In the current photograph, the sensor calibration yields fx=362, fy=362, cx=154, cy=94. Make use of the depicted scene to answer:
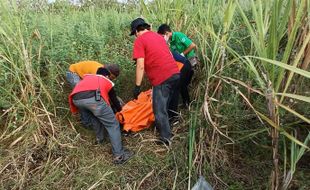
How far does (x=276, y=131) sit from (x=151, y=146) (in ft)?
6.02

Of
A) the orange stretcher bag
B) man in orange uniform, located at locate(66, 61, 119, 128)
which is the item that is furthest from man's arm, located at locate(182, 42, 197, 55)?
man in orange uniform, located at locate(66, 61, 119, 128)

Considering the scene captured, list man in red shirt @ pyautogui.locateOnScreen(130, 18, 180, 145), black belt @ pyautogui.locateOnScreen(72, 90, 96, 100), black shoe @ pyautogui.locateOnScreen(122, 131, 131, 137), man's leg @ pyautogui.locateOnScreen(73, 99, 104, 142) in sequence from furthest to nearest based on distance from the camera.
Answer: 1. black shoe @ pyautogui.locateOnScreen(122, 131, 131, 137)
2. man's leg @ pyautogui.locateOnScreen(73, 99, 104, 142)
3. man in red shirt @ pyautogui.locateOnScreen(130, 18, 180, 145)
4. black belt @ pyautogui.locateOnScreen(72, 90, 96, 100)

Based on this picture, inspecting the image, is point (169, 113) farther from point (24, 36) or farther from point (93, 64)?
point (24, 36)

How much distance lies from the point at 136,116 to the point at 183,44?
3.62ft

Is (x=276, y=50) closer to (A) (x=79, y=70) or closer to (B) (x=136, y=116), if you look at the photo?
(B) (x=136, y=116)

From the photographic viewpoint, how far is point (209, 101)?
11.6 ft

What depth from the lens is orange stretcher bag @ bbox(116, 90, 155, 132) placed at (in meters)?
4.15

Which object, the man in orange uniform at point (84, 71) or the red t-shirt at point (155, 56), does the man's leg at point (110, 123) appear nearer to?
the man in orange uniform at point (84, 71)

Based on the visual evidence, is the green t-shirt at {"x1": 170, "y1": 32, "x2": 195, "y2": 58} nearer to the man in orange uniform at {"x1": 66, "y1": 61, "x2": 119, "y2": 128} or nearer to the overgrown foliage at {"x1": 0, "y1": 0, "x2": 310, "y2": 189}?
the overgrown foliage at {"x1": 0, "y1": 0, "x2": 310, "y2": 189}

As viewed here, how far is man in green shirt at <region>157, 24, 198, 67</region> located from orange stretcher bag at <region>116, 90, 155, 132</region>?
799mm

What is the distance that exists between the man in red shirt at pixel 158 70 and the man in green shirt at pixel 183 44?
0.46 meters

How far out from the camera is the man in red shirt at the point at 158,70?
3.93 meters

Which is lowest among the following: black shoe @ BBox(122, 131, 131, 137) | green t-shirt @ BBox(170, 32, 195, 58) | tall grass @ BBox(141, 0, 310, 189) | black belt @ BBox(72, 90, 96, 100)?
black shoe @ BBox(122, 131, 131, 137)

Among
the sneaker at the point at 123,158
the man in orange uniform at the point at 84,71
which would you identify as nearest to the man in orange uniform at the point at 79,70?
the man in orange uniform at the point at 84,71
